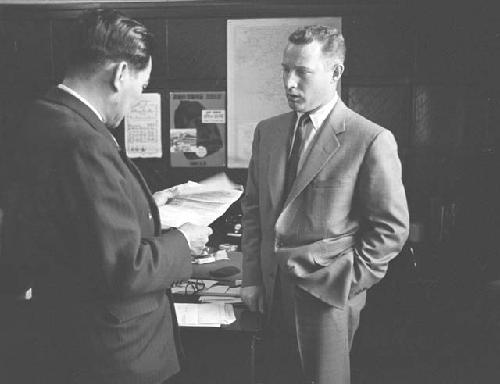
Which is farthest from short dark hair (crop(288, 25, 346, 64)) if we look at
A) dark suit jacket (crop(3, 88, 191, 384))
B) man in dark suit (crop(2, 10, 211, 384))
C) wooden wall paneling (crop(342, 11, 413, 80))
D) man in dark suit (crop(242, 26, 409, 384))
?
wooden wall paneling (crop(342, 11, 413, 80))

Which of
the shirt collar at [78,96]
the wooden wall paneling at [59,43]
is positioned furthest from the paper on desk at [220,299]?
the wooden wall paneling at [59,43]

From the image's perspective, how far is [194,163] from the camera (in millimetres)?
3596

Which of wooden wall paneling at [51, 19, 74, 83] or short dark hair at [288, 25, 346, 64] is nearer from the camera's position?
short dark hair at [288, 25, 346, 64]

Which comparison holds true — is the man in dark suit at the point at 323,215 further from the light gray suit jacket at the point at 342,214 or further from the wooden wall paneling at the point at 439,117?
the wooden wall paneling at the point at 439,117

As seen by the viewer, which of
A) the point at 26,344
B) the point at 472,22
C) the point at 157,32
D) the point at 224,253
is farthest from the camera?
the point at 157,32

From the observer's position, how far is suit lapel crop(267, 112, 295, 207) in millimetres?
1939

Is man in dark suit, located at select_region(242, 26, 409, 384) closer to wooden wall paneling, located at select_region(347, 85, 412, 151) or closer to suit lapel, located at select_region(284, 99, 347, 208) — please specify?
suit lapel, located at select_region(284, 99, 347, 208)

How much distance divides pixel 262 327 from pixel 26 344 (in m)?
0.92

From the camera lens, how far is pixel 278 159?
6.46 feet

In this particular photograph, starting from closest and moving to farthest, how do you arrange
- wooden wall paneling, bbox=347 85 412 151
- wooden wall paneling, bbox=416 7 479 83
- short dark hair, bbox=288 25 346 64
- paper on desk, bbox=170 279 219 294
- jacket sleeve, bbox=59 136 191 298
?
1. jacket sleeve, bbox=59 136 191 298
2. short dark hair, bbox=288 25 346 64
3. paper on desk, bbox=170 279 219 294
4. wooden wall paneling, bbox=416 7 479 83
5. wooden wall paneling, bbox=347 85 412 151

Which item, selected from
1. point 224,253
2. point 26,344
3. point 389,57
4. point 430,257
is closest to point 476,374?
point 430,257

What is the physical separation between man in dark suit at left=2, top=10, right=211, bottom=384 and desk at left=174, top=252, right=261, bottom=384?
2.02ft

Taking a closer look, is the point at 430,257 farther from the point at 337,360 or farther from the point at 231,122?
the point at 337,360

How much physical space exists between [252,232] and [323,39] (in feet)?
2.53
